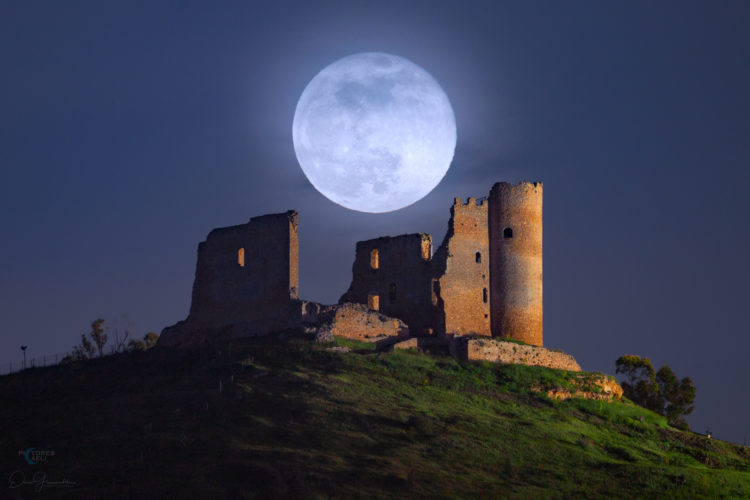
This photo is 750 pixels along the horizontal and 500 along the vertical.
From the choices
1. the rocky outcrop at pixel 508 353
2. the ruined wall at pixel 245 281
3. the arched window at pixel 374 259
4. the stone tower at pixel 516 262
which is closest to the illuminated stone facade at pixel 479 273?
the stone tower at pixel 516 262

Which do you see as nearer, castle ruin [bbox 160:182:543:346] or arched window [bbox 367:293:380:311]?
castle ruin [bbox 160:182:543:346]

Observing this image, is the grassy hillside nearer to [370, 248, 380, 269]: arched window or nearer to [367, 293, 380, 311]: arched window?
[367, 293, 380, 311]: arched window

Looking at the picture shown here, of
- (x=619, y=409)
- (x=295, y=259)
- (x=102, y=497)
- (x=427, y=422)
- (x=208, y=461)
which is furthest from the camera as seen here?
(x=295, y=259)

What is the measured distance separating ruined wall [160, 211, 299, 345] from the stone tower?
10379 millimetres

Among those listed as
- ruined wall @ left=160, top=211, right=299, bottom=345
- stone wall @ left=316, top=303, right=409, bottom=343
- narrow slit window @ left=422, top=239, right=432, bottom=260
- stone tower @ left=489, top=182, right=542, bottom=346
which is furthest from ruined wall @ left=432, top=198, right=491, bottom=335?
ruined wall @ left=160, top=211, right=299, bottom=345

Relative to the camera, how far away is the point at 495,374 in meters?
44.8

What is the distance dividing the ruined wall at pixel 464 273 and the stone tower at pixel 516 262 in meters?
0.47

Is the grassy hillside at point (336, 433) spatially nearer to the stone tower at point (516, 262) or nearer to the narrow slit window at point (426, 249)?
the stone tower at point (516, 262)

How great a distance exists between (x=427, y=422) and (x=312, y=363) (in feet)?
24.6

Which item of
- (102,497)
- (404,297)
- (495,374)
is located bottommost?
(102,497)

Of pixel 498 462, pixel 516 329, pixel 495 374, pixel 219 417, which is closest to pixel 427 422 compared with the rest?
pixel 498 462

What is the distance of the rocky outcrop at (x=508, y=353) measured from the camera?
46469mm

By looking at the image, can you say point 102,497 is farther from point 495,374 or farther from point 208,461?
point 495,374

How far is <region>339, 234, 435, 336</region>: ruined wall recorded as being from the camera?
5122cm
